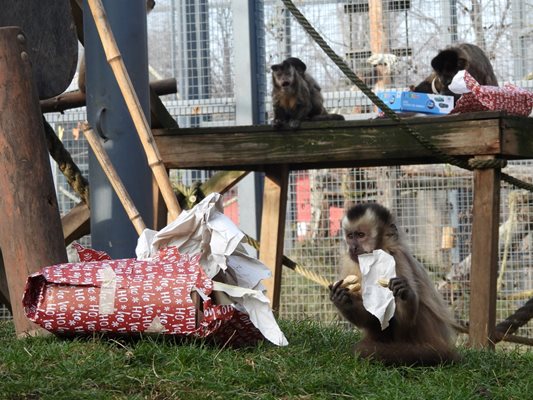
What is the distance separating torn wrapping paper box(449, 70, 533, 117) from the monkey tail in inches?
94.2

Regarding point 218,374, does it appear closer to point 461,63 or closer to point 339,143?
point 339,143

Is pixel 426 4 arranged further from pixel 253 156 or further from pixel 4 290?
pixel 4 290

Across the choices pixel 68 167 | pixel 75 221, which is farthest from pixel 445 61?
pixel 75 221

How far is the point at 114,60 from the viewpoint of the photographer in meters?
5.21

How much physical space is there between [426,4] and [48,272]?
5591mm

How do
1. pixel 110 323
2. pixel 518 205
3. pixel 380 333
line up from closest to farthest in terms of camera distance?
pixel 110 323, pixel 380 333, pixel 518 205

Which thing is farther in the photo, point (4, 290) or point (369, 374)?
point (4, 290)

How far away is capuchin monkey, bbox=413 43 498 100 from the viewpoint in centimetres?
869

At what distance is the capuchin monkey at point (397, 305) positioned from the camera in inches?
171

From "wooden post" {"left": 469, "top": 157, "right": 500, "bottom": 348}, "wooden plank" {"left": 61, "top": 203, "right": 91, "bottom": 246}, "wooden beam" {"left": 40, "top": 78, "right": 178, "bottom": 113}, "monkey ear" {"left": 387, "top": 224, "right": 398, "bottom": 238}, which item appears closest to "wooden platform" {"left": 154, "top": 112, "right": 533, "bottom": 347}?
"wooden post" {"left": 469, "top": 157, "right": 500, "bottom": 348}

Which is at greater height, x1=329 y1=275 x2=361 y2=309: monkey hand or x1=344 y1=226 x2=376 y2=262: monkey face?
x1=344 y1=226 x2=376 y2=262: monkey face

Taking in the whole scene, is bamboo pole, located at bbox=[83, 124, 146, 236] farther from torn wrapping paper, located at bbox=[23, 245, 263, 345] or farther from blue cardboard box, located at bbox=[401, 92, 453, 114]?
blue cardboard box, located at bbox=[401, 92, 453, 114]

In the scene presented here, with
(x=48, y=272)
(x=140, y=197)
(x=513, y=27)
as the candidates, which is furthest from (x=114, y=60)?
(x=513, y=27)

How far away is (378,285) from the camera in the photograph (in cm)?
433
